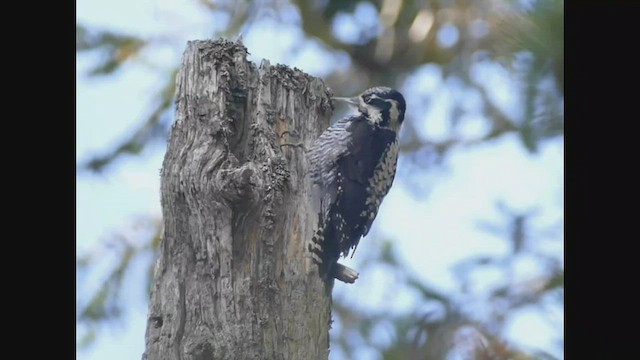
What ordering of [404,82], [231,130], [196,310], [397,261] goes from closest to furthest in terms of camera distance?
[196,310] < [231,130] < [404,82] < [397,261]

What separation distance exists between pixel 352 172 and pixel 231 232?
0.91m

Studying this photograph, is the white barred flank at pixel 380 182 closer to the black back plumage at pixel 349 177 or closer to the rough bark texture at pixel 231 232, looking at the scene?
the black back plumage at pixel 349 177

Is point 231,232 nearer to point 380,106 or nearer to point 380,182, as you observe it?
point 380,182

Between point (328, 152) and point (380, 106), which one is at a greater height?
point (380, 106)

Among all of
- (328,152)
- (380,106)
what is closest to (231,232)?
(328,152)

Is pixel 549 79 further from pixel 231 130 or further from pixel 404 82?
pixel 404 82

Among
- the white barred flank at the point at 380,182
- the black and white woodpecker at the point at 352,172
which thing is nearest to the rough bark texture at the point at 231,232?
the black and white woodpecker at the point at 352,172

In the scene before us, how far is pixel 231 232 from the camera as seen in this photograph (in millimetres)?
2371

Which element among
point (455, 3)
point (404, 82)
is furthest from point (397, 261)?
point (455, 3)

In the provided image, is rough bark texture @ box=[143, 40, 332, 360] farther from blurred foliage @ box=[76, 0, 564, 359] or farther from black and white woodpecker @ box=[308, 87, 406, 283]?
blurred foliage @ box=[76, 0, 564, 359]

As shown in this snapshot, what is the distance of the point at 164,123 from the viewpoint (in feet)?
13.9

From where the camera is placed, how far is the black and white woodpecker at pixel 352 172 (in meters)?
2.71
